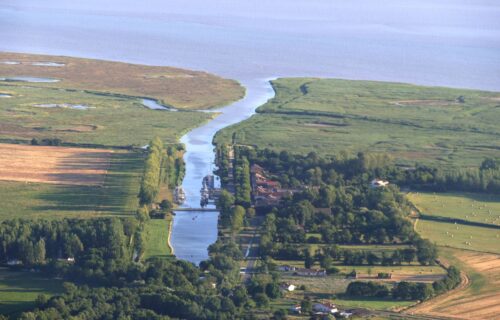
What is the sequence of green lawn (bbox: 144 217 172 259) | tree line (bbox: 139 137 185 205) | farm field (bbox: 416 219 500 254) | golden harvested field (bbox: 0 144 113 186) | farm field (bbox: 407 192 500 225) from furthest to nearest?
golden harvested field (bbox: 0 144 113 186), tree line (bbox: 139 137 185 205), farm field (bbox: 407 192 500 225), farm field (bbox: 416 219 500 254), green lawn (bbox: 144 217 172 259)

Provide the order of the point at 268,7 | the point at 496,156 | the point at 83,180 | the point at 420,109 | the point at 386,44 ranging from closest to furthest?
the point at 83,180 → the point at 496,156 → the point at 420,109 → the point at 386,44 → the point at 268,7

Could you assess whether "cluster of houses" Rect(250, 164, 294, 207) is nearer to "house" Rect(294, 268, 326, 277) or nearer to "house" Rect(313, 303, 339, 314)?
"house" Rect(294, 268, 326, 277)

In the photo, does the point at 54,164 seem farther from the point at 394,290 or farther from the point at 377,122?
the point at 377,122

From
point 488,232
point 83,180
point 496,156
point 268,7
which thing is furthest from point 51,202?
point 268,7

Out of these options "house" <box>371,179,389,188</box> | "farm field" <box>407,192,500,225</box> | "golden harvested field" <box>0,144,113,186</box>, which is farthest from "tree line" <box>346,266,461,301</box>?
"golden harvested field" <box>0,144,113,186</box>

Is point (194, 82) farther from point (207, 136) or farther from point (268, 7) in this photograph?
point (268, 7)

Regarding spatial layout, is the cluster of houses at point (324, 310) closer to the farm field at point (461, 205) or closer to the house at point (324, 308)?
the house at point (324, 308)

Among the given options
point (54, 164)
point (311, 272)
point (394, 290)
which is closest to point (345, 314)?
point (394, 290)

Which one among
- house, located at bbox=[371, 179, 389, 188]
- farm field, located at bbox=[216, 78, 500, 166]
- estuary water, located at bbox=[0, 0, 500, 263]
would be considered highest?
estuary water, located at bbox=[0, 0, 500, 263]
